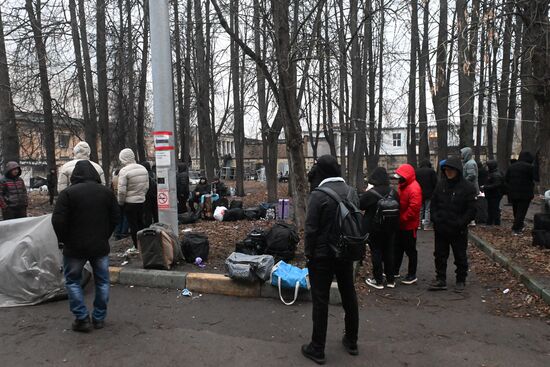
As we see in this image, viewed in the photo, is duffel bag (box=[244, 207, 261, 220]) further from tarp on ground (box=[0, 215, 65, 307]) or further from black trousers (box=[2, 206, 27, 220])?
tarp on ground (box=[0, 215, 65, 307])

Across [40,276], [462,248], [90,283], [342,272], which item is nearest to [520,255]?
[462,248]

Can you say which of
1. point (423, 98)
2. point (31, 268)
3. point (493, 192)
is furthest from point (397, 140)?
point (31, 268)

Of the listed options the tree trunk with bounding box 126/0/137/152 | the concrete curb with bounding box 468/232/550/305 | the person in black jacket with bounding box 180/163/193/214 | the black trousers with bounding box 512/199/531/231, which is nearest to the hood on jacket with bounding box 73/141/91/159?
the person in black jacket with bounding box 180/163/193/214

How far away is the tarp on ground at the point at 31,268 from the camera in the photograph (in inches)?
215

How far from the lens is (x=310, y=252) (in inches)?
151

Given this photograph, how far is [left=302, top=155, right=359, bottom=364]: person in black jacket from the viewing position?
379 centimetres

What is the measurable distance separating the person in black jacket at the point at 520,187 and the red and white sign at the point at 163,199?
701 centimetres

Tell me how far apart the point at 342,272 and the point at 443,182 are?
9.15 feet

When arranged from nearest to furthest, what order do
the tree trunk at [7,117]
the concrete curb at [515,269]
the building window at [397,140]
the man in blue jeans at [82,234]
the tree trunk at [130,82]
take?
the man in blue jeans at [82,234] → the concrete curb at [515,269] → the tree trunk at [7,117] → the tree trunk at [130,82] → the building window at [397,140]

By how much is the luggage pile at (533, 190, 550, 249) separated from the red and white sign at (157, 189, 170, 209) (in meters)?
6.34


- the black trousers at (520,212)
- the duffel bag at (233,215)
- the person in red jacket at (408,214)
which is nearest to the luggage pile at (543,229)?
the black trousers at (520,212)

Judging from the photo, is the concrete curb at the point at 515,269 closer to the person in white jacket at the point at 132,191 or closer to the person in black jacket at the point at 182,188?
the person in white jacket at the point at 132,191

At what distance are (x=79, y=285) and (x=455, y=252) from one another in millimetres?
4733

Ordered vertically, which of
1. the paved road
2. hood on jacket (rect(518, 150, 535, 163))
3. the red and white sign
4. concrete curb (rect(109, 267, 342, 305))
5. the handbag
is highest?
hood on jacket (rect(518, 150, 535, 163))
